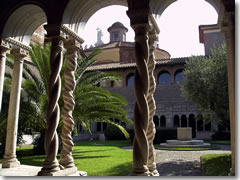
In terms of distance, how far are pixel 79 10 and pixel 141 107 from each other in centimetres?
306

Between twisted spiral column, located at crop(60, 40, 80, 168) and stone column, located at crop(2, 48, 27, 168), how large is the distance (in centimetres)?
164

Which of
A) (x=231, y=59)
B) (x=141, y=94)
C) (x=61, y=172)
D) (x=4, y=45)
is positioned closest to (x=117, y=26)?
(x=4, y=45)

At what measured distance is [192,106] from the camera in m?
24.0

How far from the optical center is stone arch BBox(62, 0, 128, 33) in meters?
5.74

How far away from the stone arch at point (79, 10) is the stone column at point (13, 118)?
184 cm

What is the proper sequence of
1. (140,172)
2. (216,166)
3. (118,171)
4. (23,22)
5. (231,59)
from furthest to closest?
1. (216,166)
2. (118,171)
3. (23,22)
4. (231,59)
5. (140,172)

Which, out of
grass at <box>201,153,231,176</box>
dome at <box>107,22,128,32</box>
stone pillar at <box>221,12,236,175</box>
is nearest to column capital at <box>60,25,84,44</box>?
stone pillar at <box>221,12,236,175</box>

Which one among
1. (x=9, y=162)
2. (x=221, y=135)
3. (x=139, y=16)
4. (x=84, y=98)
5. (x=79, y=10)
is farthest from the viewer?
(x=221, y=135)

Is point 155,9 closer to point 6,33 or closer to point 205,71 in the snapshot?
point 6,33

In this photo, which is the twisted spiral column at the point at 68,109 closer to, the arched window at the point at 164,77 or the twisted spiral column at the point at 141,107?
the twisted spiral column at the point at 141,107

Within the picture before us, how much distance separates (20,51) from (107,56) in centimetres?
2819

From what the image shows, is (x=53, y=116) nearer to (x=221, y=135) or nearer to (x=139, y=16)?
(x=139, y=16)

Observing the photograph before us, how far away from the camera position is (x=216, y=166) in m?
7.78

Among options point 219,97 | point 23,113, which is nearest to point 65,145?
point 23,113
